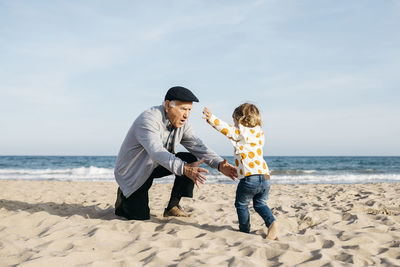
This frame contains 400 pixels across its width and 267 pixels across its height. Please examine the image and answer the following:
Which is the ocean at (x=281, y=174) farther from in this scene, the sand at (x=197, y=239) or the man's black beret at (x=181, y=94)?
the man's black beret at (x=181, y=94)

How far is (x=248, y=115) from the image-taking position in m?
3.29

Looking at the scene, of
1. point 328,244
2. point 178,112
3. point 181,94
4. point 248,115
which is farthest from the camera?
point 178,112

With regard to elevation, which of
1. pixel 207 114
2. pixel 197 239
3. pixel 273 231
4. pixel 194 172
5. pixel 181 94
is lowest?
pixel 197 239

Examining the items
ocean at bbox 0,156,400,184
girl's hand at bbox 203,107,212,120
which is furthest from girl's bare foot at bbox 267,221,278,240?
ocean at bbox 0,156,400,184

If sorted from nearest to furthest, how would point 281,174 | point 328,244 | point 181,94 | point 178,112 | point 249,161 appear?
point 328,244 < point 249,161 < point 181,94 < point 178,112 < point 281,174

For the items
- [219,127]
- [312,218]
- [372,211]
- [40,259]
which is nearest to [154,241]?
[40,259]

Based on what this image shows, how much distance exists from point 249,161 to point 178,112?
94cm

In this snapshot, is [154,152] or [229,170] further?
[229,170]

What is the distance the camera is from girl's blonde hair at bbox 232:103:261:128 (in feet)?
10.8

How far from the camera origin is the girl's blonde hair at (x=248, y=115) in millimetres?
3289

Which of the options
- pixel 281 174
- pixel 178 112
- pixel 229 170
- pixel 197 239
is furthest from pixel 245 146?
pixel 281 174

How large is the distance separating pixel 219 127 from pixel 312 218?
1.90m

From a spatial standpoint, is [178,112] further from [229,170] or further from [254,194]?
[254,194]

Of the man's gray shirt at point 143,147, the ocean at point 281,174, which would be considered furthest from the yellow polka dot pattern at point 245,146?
A: the ocean at point 281,174
